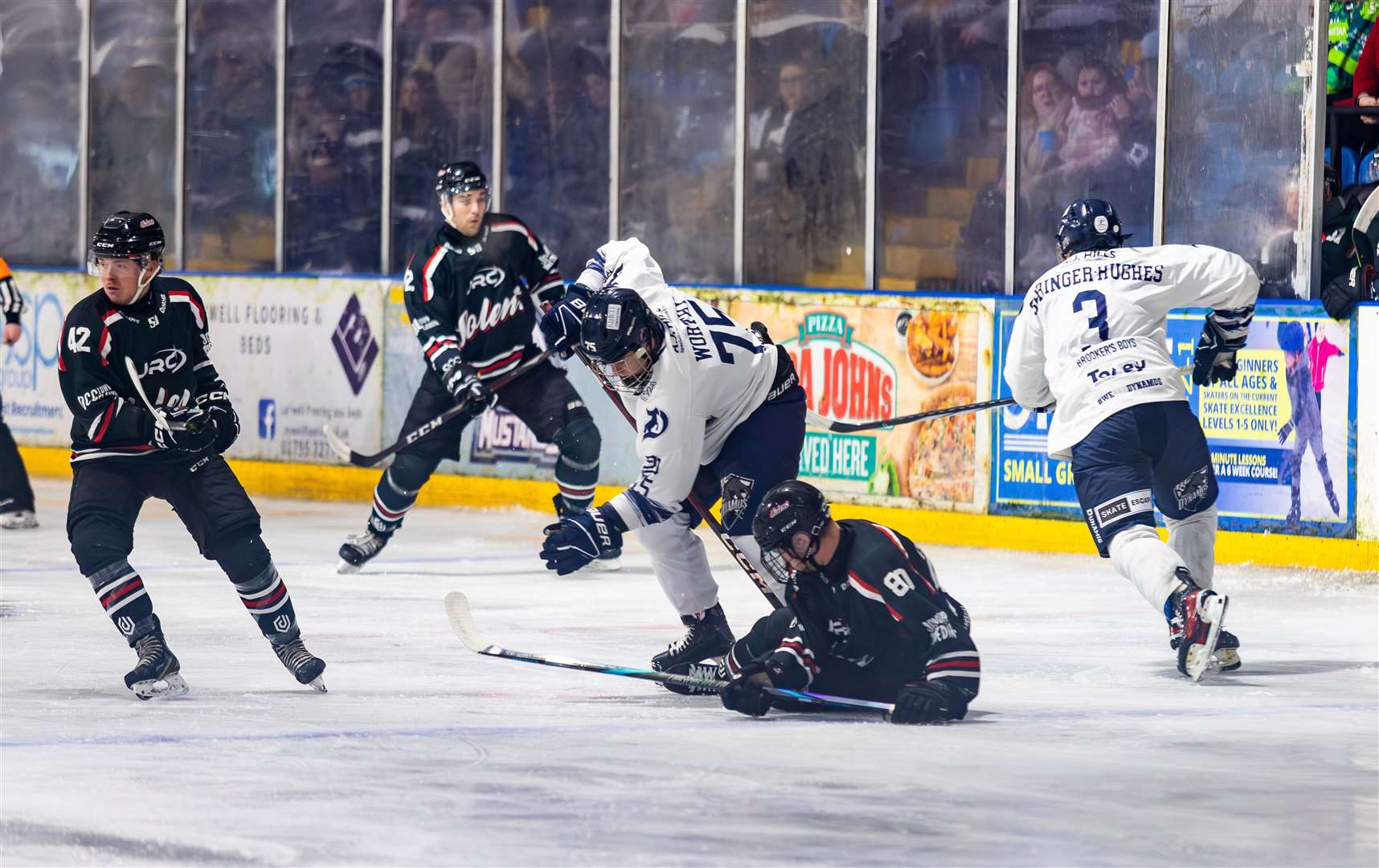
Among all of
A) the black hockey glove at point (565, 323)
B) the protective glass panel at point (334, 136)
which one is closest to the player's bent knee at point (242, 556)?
the black hockey glove at point (565, 323)

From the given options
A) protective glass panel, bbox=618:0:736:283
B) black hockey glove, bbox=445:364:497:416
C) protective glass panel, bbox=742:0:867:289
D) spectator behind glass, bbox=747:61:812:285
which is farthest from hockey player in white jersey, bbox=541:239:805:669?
protective glass panel, bbox=618:0:736:283

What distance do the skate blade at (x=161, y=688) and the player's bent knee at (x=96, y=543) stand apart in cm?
34

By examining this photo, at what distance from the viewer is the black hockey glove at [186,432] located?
604 cm

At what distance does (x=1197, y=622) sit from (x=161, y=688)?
2.78 m

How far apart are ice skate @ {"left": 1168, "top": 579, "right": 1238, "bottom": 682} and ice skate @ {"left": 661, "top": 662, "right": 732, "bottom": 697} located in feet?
4.15

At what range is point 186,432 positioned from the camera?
6.06 metres

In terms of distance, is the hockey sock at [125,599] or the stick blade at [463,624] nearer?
the hockey sock at [125,599]

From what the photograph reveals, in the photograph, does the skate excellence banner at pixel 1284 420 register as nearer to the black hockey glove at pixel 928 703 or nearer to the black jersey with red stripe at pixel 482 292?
the black jersey with red stripe at pixel 482 292

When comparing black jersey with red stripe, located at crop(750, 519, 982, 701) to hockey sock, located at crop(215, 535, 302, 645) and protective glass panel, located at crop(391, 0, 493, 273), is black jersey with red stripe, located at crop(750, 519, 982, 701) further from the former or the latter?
protective glass panel, located at crop(391, 0, 493, 273)

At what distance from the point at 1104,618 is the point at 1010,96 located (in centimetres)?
350

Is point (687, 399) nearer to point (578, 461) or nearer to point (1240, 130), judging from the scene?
point (578, 461)

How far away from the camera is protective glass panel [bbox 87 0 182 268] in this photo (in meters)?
14.0

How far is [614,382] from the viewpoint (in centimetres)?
604

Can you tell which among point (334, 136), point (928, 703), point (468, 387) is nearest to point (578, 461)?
point (468, 387)
